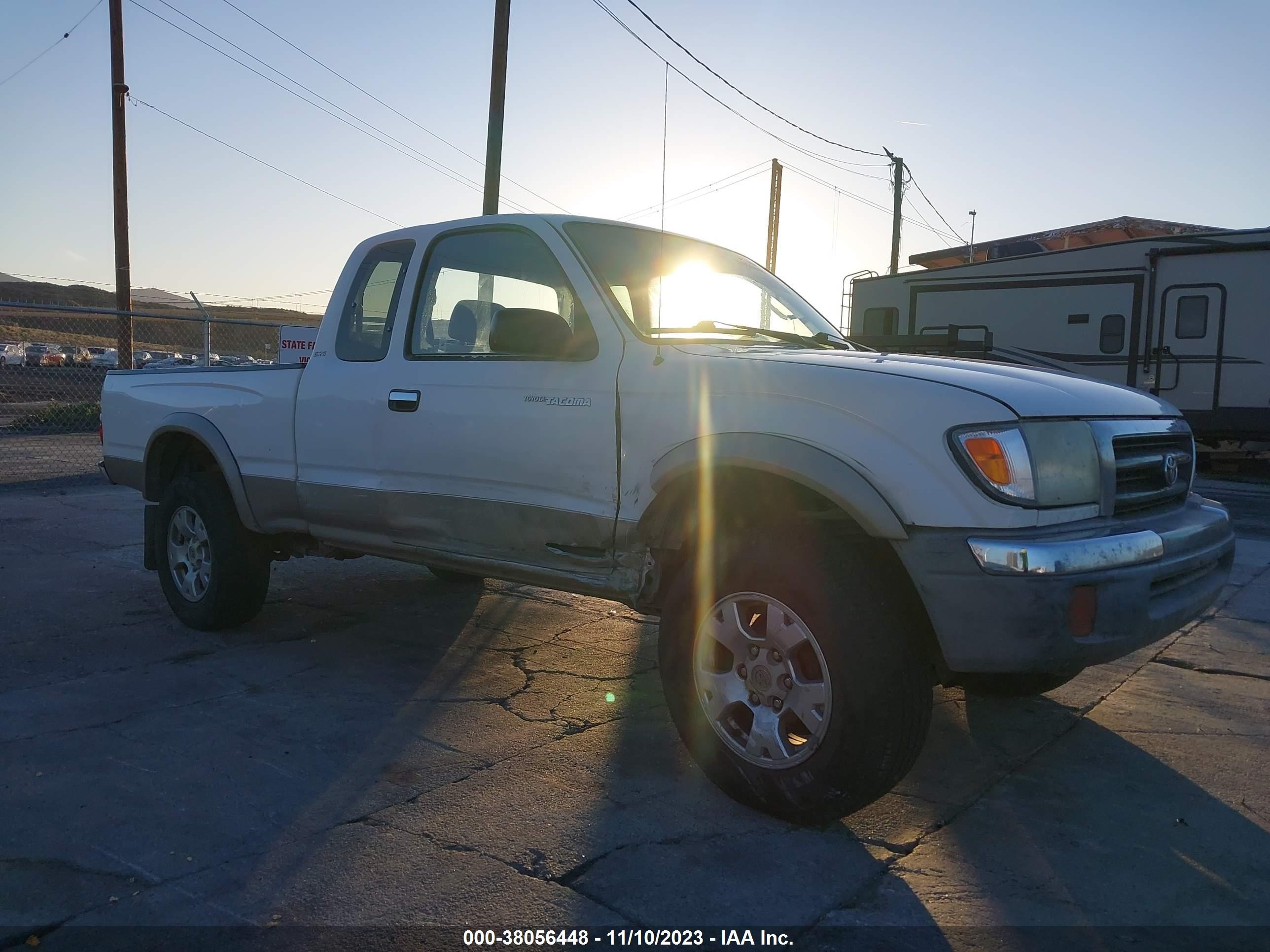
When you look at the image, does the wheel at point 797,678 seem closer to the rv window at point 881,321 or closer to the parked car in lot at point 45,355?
the rv window at point 881,321

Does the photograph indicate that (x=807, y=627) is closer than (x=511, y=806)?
Yes

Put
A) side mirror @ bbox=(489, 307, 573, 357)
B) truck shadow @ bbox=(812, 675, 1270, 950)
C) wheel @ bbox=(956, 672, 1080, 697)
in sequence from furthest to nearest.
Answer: side mirror @ bbox=(489, 307, 573, 357), wheel @ bbox=(956, 672, 1080, 697), truck shadow @ bbox=(812, 675, 1270, 950)

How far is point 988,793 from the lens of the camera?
3479mm

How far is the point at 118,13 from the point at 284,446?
1549 cm

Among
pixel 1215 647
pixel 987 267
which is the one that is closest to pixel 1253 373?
pixel 987 267

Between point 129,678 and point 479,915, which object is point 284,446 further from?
point 479,915

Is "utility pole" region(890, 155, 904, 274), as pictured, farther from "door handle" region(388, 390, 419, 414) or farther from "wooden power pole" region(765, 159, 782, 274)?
"door handle" region(388, 390, 419, 414)

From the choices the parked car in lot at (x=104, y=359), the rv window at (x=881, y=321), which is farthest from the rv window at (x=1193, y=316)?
the parked car in lot at (x=104, y=359)

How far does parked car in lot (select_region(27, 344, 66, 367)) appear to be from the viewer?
40062 mm

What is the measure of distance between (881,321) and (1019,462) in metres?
3.97

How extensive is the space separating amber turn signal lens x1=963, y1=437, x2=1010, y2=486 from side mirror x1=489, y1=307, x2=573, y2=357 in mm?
1566

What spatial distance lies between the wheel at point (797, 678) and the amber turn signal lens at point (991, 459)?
43 cm

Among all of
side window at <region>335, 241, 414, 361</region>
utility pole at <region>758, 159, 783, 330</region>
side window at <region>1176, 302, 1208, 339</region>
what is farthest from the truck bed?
utility pole at <region>758, 159, 783, 330</region>

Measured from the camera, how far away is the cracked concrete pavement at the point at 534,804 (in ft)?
8.67
